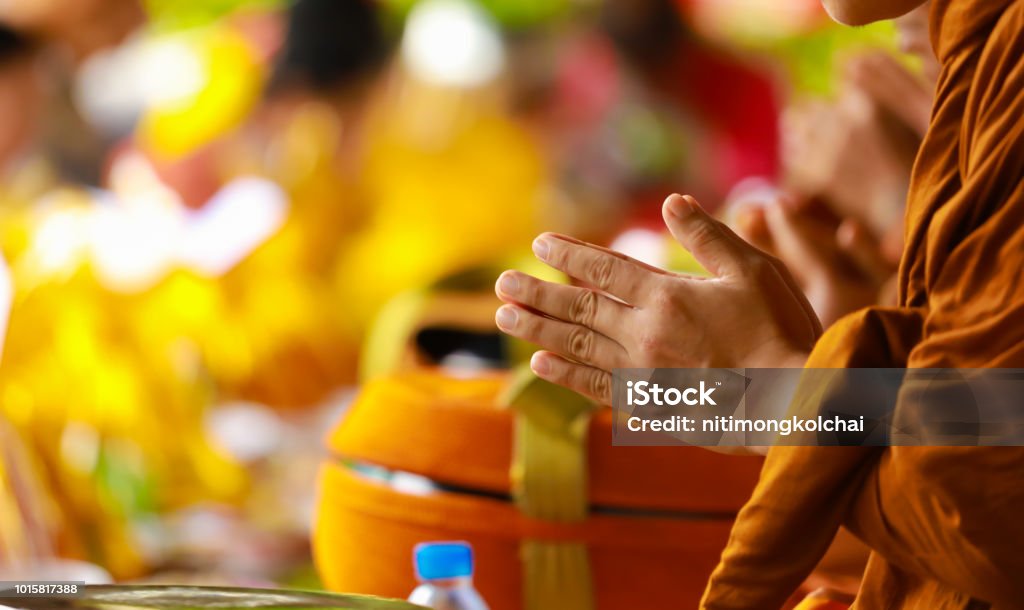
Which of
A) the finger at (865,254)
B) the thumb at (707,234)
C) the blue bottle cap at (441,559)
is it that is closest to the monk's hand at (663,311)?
the thumb at (707,234)

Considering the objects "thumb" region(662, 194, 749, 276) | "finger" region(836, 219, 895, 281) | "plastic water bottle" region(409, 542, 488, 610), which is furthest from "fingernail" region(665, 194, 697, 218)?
"finger" region(836, 219, 895, 281)

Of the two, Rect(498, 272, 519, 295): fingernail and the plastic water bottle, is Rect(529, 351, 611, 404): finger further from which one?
the plastic water bottle

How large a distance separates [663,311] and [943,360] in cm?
11

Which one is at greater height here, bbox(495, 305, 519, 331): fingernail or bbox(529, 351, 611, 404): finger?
bbox(495, 305, 519, 331): fingernail

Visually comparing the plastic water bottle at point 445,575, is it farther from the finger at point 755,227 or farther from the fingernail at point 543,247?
the finger at point 755,227

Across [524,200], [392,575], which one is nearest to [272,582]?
[392,575]

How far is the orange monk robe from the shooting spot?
0.42 metres

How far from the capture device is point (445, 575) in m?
0.63

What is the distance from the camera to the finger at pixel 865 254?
861 mm

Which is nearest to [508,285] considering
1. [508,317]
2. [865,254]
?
[508,317]

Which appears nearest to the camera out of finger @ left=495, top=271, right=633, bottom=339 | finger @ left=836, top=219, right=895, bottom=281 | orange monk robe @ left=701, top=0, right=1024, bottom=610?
orange monk robe @ left=701, top=0, right=1024, bottom=610

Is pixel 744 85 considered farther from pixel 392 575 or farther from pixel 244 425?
pixel 392 575

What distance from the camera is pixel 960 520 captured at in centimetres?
41

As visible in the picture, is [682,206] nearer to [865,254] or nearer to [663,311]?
[663,311]
